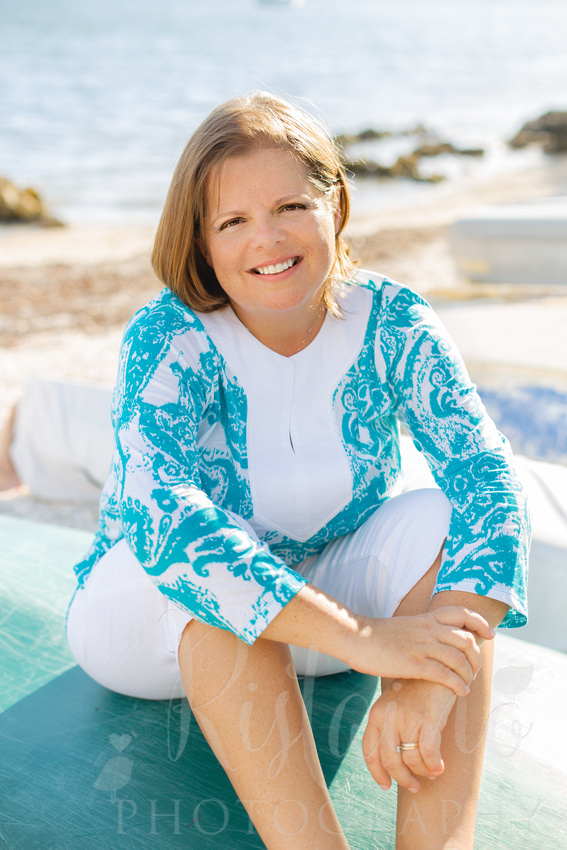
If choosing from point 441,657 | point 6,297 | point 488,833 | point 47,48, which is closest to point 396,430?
point 441,657

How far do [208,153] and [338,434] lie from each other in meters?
0.53

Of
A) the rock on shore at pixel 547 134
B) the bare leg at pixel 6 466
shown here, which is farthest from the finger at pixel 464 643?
the rock on shore at pixel 547 134

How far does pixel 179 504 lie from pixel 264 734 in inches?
13.5

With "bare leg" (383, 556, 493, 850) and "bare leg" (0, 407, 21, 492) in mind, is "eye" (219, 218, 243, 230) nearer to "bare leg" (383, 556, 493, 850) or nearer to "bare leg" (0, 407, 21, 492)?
"bare leg" (383, 556, 493, 850)

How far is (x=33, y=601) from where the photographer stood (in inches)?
70.1

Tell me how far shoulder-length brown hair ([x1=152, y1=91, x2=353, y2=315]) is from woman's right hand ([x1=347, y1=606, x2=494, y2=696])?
594 millimetres

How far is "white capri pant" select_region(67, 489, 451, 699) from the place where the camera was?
1.29 m

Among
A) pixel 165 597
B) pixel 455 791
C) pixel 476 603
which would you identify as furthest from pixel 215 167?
pixel 455 791

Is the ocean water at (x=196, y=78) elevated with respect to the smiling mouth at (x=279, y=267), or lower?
elevated

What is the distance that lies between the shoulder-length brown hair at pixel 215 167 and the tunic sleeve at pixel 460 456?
0.50ft

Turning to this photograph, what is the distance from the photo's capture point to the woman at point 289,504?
3.54ft

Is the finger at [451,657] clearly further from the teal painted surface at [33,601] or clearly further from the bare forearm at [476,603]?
the teal painted surface at [33,601]

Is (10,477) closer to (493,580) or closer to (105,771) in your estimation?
(105,771)

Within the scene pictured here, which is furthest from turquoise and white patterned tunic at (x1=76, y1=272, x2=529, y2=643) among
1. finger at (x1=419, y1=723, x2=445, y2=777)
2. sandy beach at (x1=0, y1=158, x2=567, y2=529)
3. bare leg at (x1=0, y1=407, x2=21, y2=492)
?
bare leg at (x1=0, y1=407, x2=21, y2=492)
